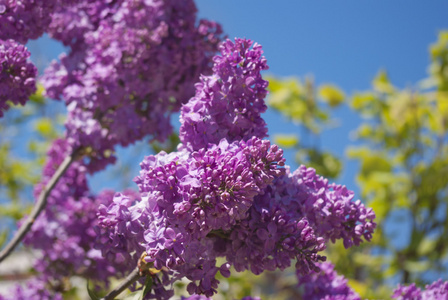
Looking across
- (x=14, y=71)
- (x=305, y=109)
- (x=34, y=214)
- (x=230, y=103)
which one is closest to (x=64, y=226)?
(x=34, y=214)

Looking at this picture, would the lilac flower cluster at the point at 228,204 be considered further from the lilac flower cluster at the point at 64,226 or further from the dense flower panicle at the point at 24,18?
the lilac flower cluster at the point at 64,226

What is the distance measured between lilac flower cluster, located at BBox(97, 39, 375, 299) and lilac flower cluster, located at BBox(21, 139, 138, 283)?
4.33 feet

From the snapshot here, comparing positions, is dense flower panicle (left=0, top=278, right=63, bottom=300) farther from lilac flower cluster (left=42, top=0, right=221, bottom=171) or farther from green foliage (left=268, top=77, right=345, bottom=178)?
green foliage (left=268, top=77, right=345, bottom=178)

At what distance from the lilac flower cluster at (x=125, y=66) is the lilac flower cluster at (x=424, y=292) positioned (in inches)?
51.2

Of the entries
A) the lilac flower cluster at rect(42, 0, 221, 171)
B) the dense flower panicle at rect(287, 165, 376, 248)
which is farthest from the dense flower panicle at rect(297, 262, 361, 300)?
the lilac flower cluster at rect(42, 0, 221, 171)

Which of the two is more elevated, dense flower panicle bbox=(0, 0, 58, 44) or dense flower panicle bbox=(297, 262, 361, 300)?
dense flower panicle bbox=(0, 0, 58, 44)

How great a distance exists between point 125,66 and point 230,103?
95cm

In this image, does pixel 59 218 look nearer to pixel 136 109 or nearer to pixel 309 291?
pixel 136 109

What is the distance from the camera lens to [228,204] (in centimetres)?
123

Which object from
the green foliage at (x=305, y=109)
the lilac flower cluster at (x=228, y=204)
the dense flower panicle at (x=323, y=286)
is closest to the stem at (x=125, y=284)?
the lilac flower cluster at (x=228, y=204)

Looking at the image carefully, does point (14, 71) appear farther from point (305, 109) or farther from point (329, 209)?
point (305, 109)

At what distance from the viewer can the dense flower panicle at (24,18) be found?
1781 millimetres

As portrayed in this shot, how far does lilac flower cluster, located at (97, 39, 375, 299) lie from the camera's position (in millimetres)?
1241

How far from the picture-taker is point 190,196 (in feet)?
4.02
